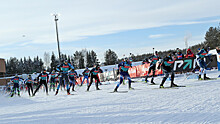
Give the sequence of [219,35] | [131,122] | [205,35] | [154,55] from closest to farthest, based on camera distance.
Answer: [131,122]
[154,55]
[219,35]
[205,35]

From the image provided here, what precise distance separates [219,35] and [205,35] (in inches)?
374

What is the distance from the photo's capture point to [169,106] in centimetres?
703

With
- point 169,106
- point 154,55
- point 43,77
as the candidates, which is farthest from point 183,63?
point 169,106

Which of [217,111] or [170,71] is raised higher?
[170,71]

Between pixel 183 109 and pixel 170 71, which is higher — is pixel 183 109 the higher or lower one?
the lower one

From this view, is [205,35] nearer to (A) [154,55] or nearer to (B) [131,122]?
(A) [154,55]

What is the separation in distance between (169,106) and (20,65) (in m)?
104

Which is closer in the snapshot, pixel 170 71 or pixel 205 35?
pixel 170 71

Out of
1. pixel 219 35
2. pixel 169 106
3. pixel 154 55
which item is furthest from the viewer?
pixel 219 35

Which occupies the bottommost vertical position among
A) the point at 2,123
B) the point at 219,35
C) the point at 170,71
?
the point at 2,123

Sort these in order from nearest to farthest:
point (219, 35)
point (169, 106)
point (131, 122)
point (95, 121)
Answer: point (131, 122), point (95, 121), point (169, 106), point (219, 35)

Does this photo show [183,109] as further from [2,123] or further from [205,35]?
[205,35]

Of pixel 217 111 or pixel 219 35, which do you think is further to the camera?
pixel 219 35

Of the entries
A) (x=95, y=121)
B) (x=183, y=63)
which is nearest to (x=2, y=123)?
(x=95, y=121)
